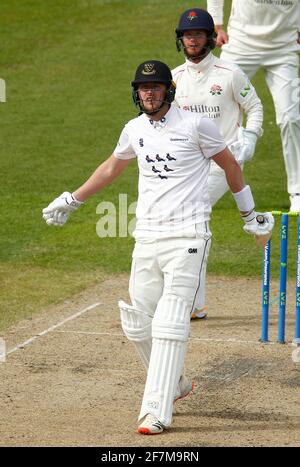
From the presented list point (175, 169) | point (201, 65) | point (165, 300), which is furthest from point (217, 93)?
point (165, 300)

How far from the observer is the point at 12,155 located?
1614cm

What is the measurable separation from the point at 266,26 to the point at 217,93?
2921 millimetres

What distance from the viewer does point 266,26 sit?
13.1m

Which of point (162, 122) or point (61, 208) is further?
point (61, 208)

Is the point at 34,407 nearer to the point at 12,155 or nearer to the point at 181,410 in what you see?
the point at 181,410

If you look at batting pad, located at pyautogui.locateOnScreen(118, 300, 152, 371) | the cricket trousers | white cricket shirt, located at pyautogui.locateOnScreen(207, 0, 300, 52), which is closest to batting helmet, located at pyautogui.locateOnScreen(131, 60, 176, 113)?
the cricket trousers

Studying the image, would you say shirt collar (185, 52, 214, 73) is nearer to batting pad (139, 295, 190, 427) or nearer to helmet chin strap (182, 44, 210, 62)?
helmet chin strap (182, 44, 210, 62)

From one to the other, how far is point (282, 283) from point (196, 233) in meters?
1.84

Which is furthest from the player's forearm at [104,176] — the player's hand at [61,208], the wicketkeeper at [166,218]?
the wicketkeeper at [166,218]

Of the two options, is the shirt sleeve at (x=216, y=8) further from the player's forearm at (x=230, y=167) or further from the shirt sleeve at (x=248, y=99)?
the player's forearm at (x=230, y=167)

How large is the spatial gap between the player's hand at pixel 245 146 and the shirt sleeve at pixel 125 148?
2.12 m

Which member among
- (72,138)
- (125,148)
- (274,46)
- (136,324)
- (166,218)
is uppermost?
(274,46)

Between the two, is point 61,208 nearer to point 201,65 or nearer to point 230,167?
point 230,167

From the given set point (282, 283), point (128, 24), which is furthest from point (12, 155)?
point (282, 283)
